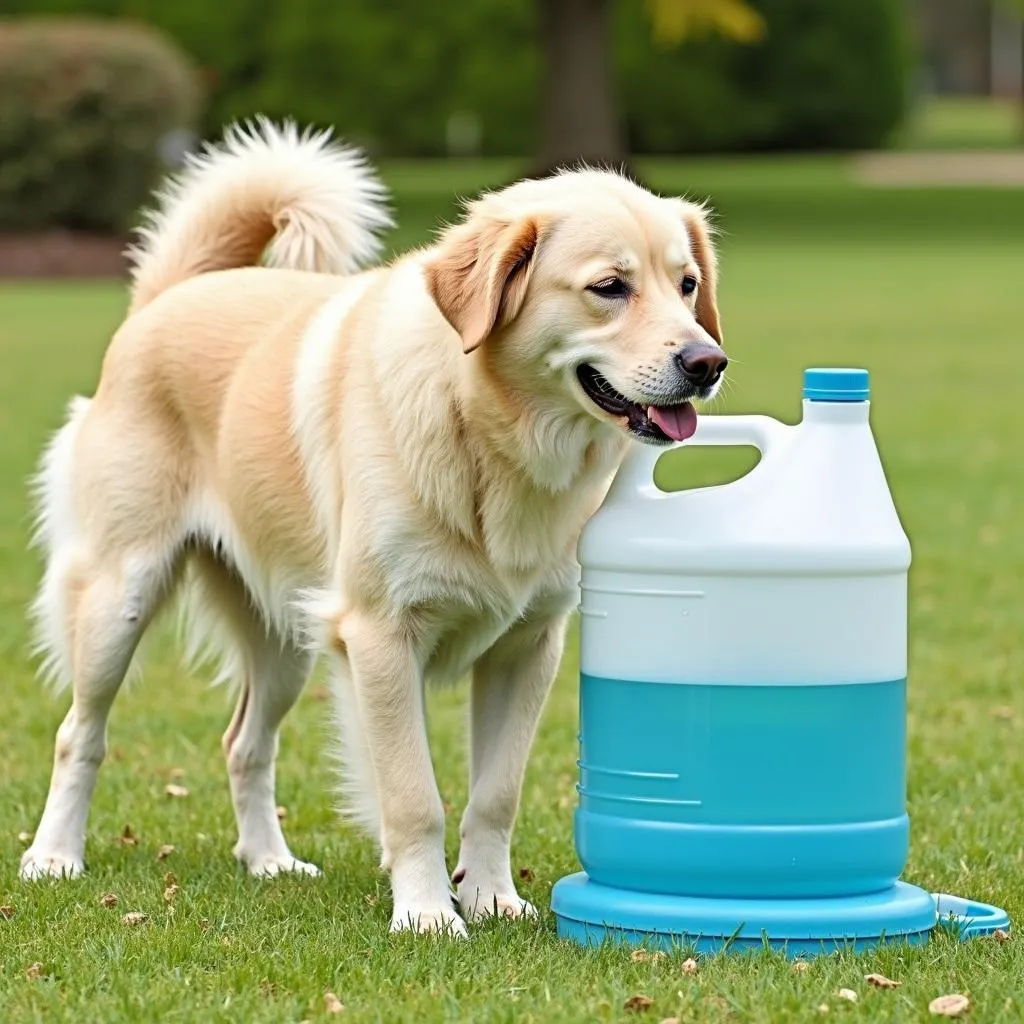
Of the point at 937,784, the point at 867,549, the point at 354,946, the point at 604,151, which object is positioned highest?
the point at 867,549

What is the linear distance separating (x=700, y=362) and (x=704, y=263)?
2.09 ft

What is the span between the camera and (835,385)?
4.49 metres

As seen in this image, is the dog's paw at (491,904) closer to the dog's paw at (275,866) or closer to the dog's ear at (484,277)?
the dog's paw at (275,866)

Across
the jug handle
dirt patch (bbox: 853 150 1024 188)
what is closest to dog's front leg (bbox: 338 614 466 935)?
the jug handle

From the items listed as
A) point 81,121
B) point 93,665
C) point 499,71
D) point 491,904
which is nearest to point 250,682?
point 93,665

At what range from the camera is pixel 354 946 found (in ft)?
15.1

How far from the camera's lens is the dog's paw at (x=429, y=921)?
4.73 m

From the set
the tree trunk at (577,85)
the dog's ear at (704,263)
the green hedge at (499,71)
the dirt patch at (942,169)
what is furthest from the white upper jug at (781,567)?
the green hedge at (499,71)

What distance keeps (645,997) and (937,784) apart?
98.2 inches

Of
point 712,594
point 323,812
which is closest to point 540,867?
point 323,812

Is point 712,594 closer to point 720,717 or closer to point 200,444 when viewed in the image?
point 720,717

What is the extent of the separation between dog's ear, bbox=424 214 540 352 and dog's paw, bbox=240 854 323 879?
173 cm

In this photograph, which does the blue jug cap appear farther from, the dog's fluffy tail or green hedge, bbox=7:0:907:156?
green hedge, bbox=7:0:907:156

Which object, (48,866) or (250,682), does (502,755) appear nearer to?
(250,682)
